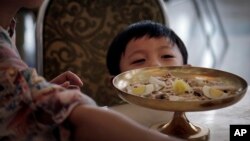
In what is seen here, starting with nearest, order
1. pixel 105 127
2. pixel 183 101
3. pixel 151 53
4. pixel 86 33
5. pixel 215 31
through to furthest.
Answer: pixel 105 127 → pixel 183 101 → pixel 151 53 → pixel 86 33 → pixel 215 31

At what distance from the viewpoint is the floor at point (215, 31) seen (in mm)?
3324

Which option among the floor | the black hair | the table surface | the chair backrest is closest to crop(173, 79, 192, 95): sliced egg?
the table surface

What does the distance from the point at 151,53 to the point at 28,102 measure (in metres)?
0.68

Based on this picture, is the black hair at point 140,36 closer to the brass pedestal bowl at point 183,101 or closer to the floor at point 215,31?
the brass pedestal bowl at point 183,101

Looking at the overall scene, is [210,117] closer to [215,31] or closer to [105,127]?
[105,127]

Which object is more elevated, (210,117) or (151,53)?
(151,53)

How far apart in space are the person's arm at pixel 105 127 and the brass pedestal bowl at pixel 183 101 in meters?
0.23

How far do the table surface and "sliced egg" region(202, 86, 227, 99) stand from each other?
0.39 feet

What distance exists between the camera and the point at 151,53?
1.17 meters

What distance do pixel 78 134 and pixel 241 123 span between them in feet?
1.87

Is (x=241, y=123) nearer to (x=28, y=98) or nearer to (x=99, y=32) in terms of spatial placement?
(x=28, y=98)

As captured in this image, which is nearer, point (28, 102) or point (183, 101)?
point (28, 102)

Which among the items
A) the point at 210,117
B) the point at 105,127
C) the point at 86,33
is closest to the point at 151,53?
the point at 210,117

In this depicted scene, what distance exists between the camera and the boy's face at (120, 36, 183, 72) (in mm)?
1165
